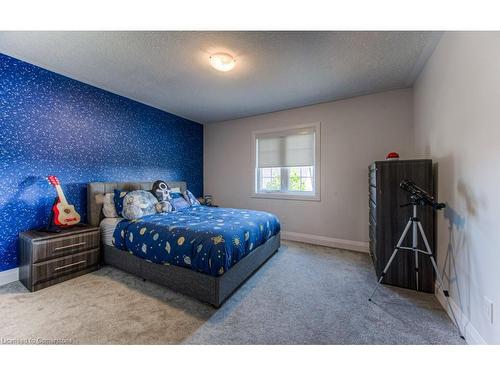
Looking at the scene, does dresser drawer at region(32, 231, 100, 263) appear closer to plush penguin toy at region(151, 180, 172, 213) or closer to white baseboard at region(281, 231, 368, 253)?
plush penguin toy at region(151, 180, 172, 213)

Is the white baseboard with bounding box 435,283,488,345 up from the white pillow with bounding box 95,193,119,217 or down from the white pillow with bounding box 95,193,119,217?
down

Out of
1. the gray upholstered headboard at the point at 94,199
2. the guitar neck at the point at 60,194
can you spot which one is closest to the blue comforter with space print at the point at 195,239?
the gray upholstered headboard at the point at 94,199

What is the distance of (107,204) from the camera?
290cm

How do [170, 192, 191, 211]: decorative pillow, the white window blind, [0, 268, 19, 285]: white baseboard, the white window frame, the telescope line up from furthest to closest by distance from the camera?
1. the white window blind
2. the white window frame
3. [170, 192, 191, 211]: decorative pillow
4. [0, 268, 19, 285]: white baseboard
5. the telescope

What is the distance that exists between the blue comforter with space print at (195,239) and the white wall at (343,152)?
1394mm

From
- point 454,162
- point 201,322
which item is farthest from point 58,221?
point 454,162

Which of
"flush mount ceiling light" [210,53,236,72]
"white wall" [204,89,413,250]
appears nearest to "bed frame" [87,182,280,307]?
"white wall" [204,89,413,250]

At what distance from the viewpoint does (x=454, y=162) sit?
5.88 feet

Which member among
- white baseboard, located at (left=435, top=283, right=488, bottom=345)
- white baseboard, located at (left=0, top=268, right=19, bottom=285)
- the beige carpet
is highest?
white baseboard, located at (left=0, top=268, right=19, bottom=285)

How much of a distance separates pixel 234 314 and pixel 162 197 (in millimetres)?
2146

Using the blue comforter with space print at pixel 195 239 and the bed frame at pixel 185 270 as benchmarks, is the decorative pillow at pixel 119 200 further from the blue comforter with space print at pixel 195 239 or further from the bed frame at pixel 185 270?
the blue comforter with space print at pixel 195 239

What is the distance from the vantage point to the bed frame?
189 centimetres

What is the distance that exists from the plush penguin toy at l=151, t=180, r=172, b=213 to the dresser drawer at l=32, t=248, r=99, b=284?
941mm

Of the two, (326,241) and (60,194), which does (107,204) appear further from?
(326,241)
